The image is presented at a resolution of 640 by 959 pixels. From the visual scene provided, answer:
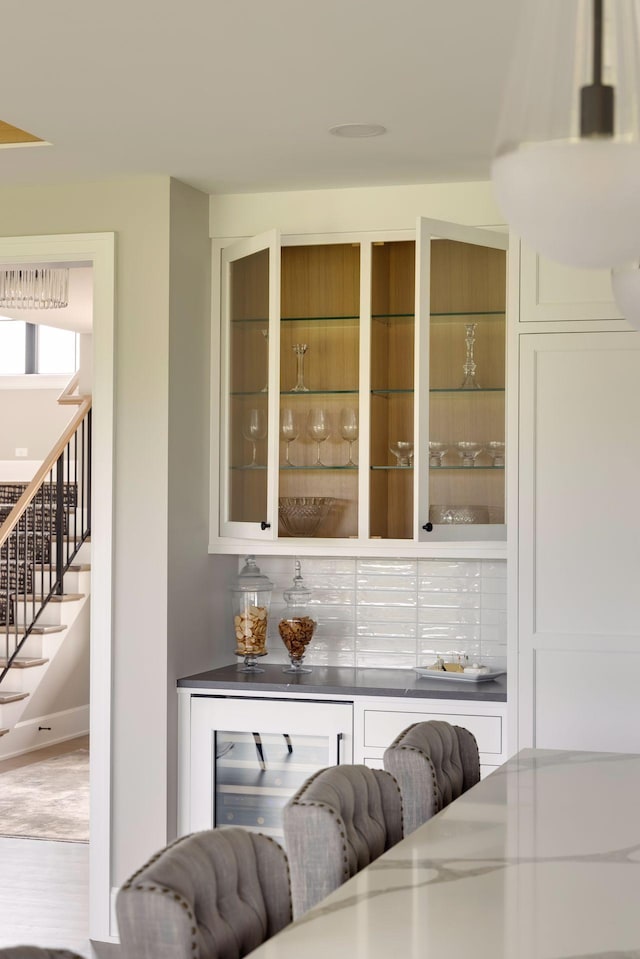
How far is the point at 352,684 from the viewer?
13.8 ft

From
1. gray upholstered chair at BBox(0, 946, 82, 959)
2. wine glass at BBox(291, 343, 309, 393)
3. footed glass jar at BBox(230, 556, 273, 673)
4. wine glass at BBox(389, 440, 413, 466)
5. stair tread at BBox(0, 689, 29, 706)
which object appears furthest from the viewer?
stair tread at BBox(0, 689, 29, 706)

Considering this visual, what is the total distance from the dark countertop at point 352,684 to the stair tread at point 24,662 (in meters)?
3.20

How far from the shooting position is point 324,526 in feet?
15.1

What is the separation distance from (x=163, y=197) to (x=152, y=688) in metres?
1.77

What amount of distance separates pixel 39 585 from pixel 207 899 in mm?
6906

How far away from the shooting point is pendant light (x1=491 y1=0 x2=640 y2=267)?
1369mm

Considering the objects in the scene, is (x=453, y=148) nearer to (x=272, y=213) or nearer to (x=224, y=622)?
(x=272, y=213)

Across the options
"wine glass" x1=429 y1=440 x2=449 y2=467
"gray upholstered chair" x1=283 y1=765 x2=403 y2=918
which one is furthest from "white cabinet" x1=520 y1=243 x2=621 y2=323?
"gray upholstered chair" x1=283 y1=765 x2=403 y2=918

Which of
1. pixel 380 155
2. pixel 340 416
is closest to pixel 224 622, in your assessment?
pixel 340 416

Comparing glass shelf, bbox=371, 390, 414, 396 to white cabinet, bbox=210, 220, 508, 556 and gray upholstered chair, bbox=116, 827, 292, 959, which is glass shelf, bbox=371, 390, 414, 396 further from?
gray upholstered chair, bbox=116, 827, 292, 959

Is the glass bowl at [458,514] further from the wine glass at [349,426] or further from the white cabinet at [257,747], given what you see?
the white cabinet at [257,747]

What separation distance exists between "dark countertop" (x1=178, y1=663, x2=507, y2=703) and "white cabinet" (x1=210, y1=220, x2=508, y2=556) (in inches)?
19.0

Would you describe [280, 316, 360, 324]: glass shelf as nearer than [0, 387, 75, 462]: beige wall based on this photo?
Yes

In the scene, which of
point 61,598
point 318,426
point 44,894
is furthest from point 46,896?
point 61,598
